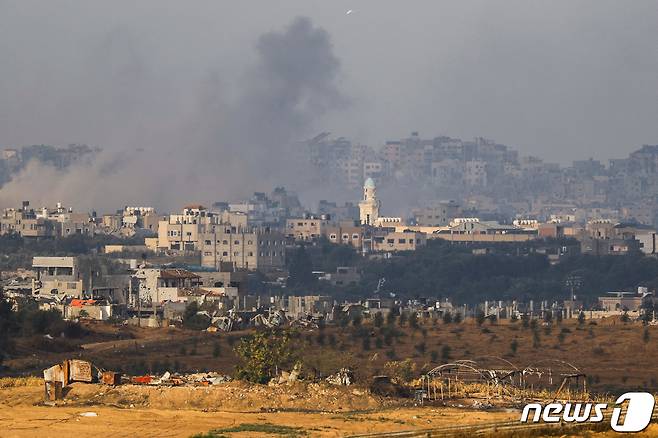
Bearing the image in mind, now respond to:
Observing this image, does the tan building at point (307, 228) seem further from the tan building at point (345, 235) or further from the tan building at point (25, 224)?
the tan building at point (25, 224)

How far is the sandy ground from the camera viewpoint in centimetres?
3828

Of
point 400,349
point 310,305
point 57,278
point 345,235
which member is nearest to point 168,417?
point 400,349

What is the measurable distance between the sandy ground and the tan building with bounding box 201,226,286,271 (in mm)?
103715

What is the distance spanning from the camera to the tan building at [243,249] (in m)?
150

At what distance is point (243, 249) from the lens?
152 metres

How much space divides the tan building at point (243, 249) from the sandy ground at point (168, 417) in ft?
340

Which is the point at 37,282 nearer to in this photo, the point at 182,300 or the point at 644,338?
the point at 182,300

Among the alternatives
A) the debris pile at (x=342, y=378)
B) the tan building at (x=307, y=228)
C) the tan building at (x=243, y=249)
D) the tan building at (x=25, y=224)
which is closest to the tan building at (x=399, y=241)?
the tan building at (x=307, y=228)

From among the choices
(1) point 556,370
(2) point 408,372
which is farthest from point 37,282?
(2) point 408,372

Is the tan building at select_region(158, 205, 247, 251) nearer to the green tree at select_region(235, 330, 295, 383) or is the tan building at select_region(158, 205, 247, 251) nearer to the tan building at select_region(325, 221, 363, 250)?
the tan building at select_region(325, 221, 363, 250)

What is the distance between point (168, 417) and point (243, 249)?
367ft

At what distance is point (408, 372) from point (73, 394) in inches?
387

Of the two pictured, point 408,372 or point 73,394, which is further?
point 408,372

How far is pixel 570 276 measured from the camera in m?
149
